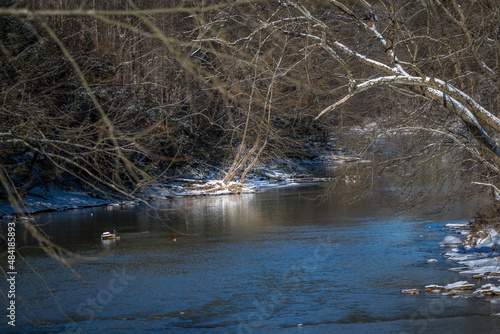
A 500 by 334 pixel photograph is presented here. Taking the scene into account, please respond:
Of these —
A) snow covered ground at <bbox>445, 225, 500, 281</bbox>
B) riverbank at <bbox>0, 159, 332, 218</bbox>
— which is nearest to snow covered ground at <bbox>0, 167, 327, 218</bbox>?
riverbank at <bbox>0, 159, 332, 218</bbox>

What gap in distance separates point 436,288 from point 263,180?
82.0 feet

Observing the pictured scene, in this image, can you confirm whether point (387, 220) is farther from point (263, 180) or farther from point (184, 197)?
point (263, 180)

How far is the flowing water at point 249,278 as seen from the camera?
8539mm

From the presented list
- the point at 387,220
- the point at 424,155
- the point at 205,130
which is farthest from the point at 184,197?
the point at 424,155

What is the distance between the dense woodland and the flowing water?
1.75 m

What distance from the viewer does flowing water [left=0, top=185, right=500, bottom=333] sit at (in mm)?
8539

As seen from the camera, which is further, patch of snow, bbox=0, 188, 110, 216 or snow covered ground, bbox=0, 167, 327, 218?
snow covered ground, bbox=0, 167, 327, 218

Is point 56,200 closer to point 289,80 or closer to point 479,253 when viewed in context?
point 289,80

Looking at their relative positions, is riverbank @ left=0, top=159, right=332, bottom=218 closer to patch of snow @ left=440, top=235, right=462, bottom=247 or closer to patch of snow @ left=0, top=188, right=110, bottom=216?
patch of snow @ left=0, top=188, right=110, bottom=216

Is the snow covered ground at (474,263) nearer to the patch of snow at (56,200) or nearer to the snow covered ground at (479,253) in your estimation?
the snow covered ground at (479,253)

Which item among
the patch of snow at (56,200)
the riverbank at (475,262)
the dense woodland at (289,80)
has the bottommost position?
the riverbank at (475,262)

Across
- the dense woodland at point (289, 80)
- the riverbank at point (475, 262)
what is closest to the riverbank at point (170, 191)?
the dense woodland at point (289, 80)

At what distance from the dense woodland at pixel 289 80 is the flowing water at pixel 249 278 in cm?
175

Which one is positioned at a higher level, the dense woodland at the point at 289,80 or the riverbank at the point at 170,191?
the dense woodland at the point at 289,80
